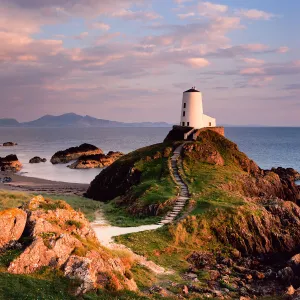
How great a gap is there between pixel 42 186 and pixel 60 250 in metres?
59.8

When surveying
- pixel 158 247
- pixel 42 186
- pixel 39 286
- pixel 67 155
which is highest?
pixel 67 155

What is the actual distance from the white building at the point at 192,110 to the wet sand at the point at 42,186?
23615 mm

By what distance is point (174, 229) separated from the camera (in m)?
32.4

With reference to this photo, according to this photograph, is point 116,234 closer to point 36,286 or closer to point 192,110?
point 36,286

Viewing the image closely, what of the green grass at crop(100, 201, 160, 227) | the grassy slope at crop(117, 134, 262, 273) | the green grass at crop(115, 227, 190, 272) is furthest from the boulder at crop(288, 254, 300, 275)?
the green grass at crop(100, 201, 160, 227)

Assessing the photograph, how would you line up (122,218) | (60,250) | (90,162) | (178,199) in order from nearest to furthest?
(60,250) → (122,218) → (178,199) → (90,162)

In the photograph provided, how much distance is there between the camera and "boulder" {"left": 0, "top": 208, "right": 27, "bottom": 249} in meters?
19.3

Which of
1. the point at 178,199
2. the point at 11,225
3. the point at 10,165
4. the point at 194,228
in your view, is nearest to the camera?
the point at 11,225

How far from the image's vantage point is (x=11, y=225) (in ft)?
65.1

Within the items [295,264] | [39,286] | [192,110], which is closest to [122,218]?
[295,264]

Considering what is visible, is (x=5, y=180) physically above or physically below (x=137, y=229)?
below

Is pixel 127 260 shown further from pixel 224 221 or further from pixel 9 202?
pixel 9 202

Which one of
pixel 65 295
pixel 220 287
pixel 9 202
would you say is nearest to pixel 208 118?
pixel 9 202

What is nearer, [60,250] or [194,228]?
[60,250]
